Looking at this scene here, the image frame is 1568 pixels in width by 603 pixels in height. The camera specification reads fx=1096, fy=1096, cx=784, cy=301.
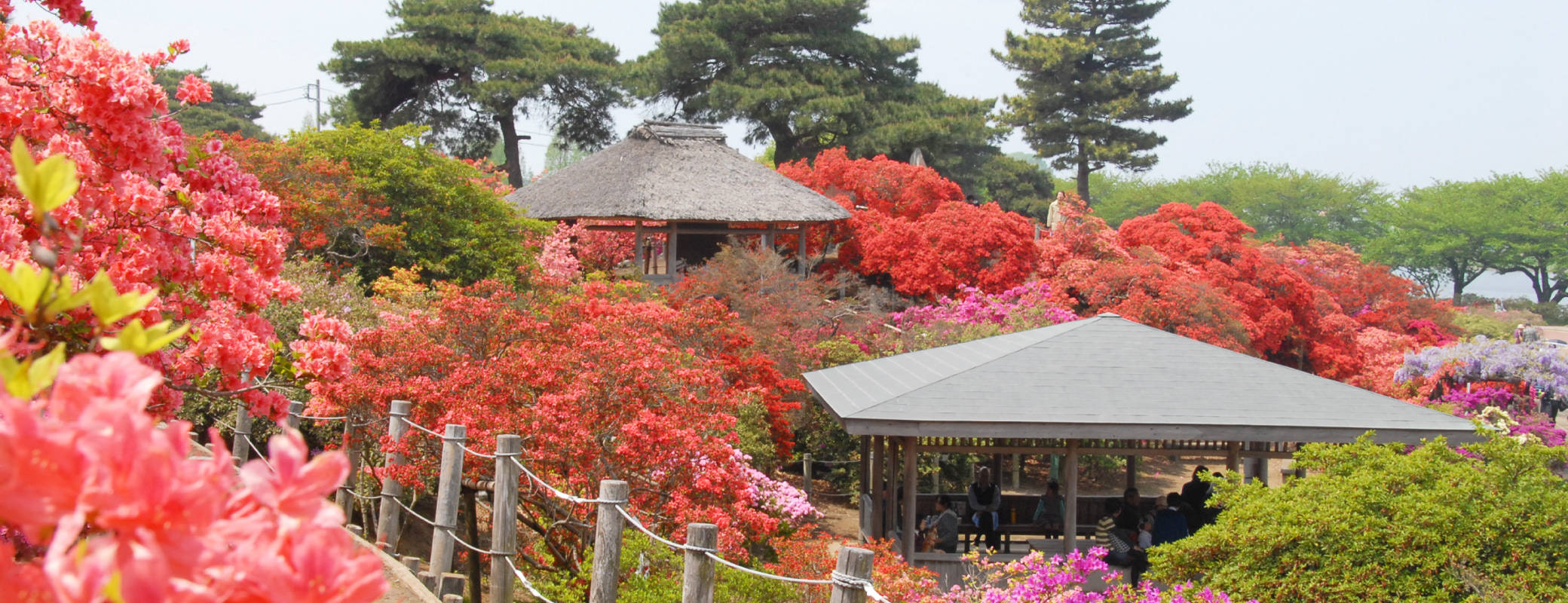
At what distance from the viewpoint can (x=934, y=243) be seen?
2053 centimetres

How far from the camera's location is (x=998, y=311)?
17500mm

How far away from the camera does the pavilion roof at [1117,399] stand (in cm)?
873

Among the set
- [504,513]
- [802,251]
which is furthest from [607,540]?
[802,251]

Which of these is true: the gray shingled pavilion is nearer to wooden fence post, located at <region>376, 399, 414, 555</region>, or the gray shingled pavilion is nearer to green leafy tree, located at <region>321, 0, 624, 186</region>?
wooden fence post, located at <region>376, 399, 414, 555</region>

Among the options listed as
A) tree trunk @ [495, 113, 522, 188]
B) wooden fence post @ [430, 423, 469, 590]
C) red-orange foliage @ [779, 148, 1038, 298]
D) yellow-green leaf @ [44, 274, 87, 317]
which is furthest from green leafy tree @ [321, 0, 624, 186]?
yellow-green leaf @ [44, 274, 87, 317]

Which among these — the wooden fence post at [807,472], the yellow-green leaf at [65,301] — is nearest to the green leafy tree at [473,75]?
the wooden fence post at [807,472]

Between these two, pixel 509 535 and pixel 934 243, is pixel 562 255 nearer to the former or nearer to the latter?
pixel 934 243

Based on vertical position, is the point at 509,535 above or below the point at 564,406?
below

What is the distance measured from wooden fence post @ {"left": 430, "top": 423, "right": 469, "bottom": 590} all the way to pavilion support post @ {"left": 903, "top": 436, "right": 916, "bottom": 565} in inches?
178

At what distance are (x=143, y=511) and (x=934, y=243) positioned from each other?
65.3 feet

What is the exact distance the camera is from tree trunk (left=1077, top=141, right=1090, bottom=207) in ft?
113

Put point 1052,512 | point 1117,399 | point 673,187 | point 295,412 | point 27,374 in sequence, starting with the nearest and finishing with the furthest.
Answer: point 27,374, point 295,412, point 1117,399, point 1052,512, point 673,187

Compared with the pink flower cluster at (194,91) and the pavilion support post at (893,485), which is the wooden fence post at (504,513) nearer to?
the pink flower cluster at (194,91)

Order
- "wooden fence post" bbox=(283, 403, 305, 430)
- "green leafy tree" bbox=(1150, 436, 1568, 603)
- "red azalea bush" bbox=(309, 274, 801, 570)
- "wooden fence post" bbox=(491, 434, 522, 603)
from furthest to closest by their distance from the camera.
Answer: "wooden fence post" bbox=(283, 403, 305, 430), "red azalea bush" bbox=(309, 274, 801, 570), "green leafy tree" bbox=(1150, 436, 1568, 603), "wooden fence post" bbox=(491, 434, 522, 603)
